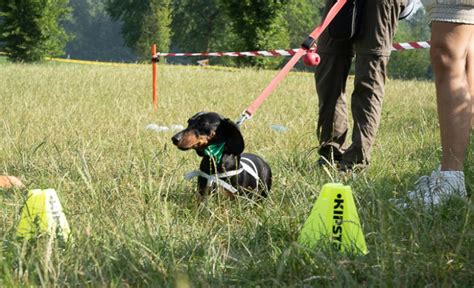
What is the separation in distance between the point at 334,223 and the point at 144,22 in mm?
52253

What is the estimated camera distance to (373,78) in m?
3.88

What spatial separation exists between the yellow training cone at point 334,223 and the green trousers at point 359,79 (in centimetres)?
163

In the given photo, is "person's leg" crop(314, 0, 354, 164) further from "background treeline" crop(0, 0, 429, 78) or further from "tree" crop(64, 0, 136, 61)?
"tree" crop(64, 0, 136, 61)

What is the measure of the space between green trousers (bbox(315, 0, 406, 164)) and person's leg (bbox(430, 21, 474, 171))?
2.36ft

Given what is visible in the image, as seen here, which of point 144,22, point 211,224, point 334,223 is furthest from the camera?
point 144,22

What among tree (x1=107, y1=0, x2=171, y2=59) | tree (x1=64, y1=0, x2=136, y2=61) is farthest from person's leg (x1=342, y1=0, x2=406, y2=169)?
tree (x1=64, y1=0, x2=136, y2=61)

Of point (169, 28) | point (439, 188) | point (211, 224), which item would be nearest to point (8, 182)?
point (211, 224)

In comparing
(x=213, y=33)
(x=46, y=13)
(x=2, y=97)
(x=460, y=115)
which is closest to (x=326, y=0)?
(x=460, y=115)

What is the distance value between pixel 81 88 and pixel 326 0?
268 inches

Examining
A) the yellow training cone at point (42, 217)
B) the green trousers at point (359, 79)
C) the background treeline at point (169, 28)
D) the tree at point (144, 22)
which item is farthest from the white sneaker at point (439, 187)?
the tree at point (144, 22)

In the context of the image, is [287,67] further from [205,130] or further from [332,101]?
[332,101]

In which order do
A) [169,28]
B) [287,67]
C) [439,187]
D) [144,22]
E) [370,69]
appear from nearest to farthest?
[439,187], [287,67], [370,69], [144,22], [169,28]

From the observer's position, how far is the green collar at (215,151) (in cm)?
312

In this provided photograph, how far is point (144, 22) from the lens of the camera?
2085 inches
